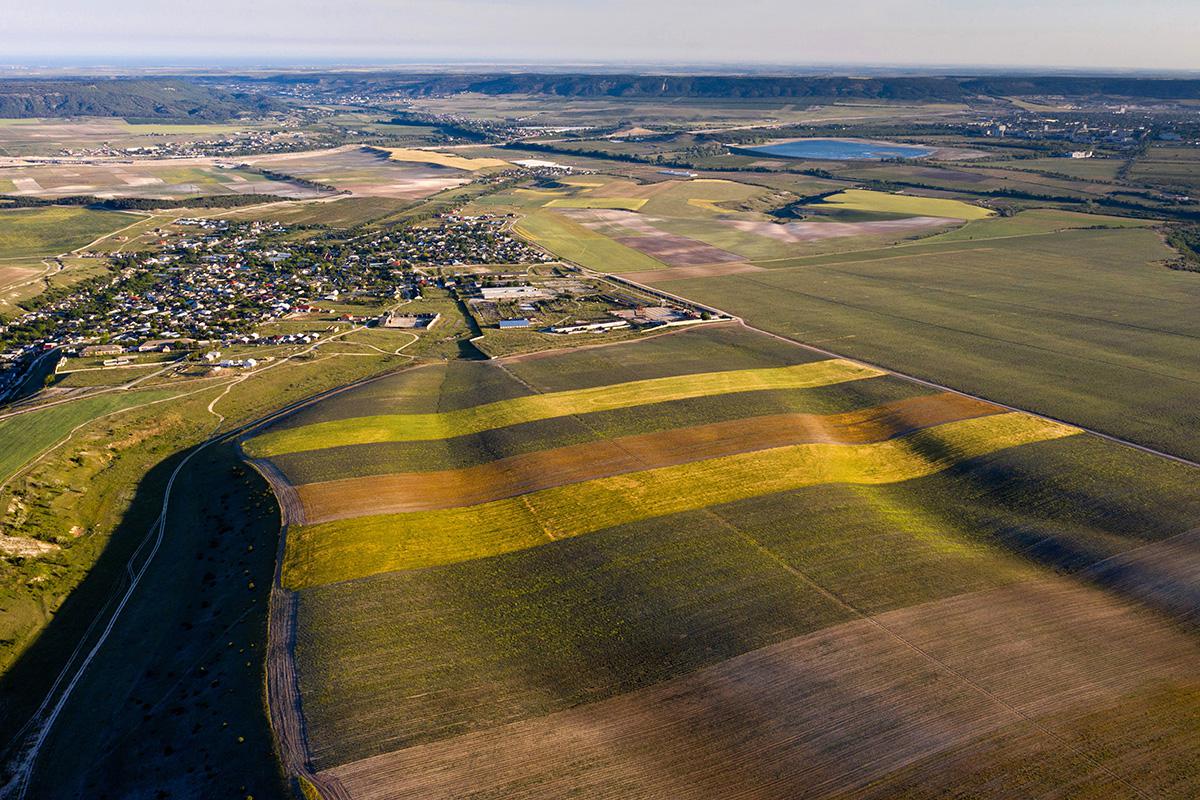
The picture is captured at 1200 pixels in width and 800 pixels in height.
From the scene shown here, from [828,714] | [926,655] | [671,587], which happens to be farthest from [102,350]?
[926,655]

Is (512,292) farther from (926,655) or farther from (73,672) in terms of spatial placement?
(926,655)

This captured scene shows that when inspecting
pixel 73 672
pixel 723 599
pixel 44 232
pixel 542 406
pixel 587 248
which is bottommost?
pixel 73 672

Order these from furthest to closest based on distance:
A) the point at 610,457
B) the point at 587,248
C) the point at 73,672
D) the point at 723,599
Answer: the point at 587,248 → the point at 610,457 → the point at 723,599 → the point at 73,672

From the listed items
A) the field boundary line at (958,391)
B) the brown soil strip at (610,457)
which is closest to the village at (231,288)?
the brown soil strip at (610,457)

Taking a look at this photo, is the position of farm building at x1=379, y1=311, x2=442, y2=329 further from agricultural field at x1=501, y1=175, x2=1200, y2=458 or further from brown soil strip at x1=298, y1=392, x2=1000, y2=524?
brown soil strip at x1=298, y1=392, x2=1000, y2=524

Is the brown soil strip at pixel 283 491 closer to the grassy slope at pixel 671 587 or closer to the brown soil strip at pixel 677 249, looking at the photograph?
the grassy slope at pixel 671 587

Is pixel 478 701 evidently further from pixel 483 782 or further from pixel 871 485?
pixel 871 485

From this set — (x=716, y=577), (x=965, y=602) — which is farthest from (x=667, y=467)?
(x=965, y=602)
